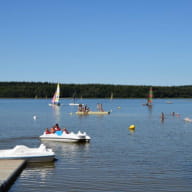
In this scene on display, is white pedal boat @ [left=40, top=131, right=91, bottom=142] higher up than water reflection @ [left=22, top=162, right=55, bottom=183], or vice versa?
white pedal boat @ [left=40, top=131, right=91, bottom=142]

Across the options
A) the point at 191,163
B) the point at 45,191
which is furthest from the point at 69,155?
the point at 45,191

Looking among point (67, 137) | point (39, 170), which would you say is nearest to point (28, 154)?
point (39, 170)

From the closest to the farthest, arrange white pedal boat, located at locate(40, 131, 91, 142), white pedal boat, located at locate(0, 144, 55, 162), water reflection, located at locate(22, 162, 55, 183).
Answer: water reflection, located at locate(22, 162, 55, 183), white pedal boat, located at locate(0, 144, 55, 162), white pedal boat, located at locate(40, 131, 91, 142)

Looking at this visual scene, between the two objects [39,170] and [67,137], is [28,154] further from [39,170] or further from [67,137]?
[67,137]

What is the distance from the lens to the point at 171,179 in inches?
883

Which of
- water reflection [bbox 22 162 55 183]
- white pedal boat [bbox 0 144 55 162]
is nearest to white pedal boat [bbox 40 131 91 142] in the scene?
white pedal boat [bbox 0 144 55 162]

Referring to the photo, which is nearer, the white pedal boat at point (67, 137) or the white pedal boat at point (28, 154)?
the white pedal boat at point (28, 154)

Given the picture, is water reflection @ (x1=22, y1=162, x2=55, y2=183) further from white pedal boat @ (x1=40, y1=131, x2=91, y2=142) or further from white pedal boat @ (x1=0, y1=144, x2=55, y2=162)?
white pedal boat @ (x1=40, y1=131, x2=91, y2=142)

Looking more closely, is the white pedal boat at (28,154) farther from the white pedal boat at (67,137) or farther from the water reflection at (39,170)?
the white pedal boat at (67,137)

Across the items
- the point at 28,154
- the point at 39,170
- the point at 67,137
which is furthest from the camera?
the point at 67,137

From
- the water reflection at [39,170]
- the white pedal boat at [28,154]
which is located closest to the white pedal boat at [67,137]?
the white pedal boat at [28,154]

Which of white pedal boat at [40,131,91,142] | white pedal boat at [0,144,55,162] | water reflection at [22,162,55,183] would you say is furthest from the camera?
white pedal boat at [40,131,91,142]

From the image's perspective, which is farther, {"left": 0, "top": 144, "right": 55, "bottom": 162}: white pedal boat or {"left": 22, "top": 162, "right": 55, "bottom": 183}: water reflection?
{"left": 0, "top": 144, "right": 55, "bottom": 162}: white pedal boat

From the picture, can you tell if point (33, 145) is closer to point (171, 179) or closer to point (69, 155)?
point (69, 155)
